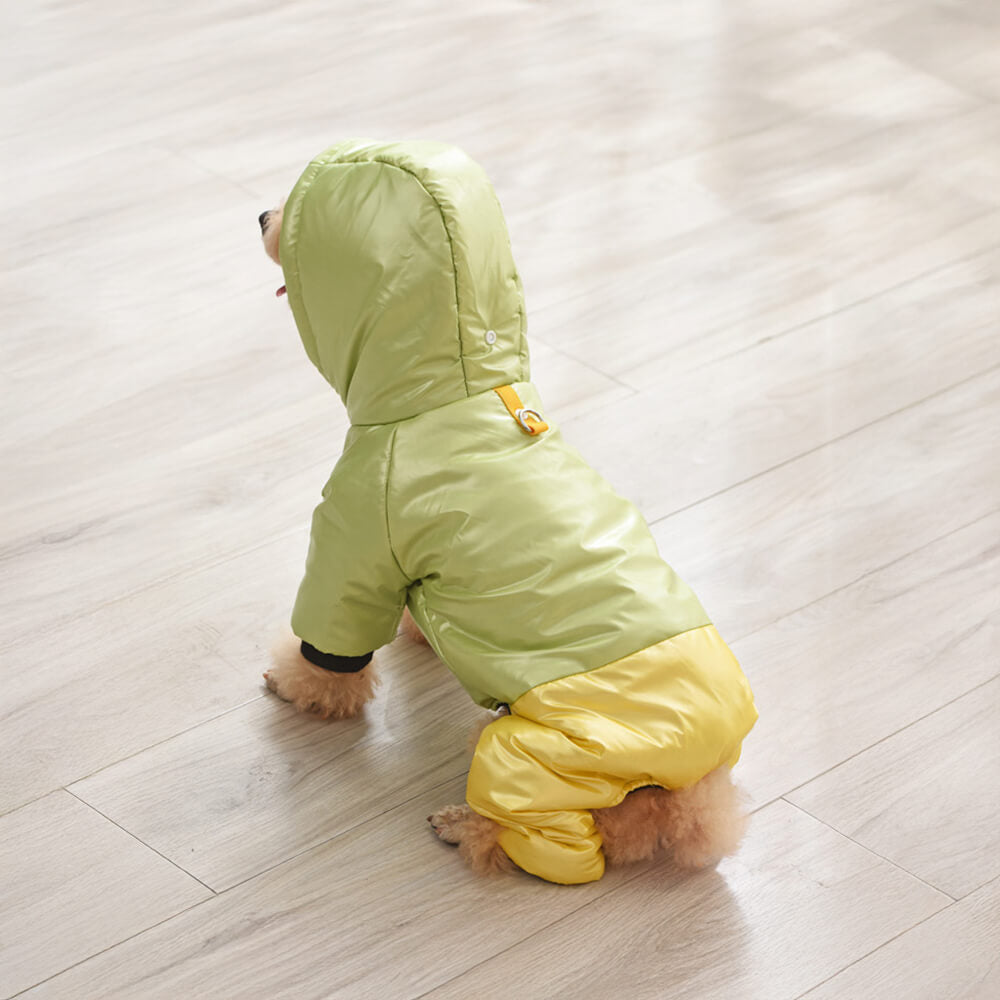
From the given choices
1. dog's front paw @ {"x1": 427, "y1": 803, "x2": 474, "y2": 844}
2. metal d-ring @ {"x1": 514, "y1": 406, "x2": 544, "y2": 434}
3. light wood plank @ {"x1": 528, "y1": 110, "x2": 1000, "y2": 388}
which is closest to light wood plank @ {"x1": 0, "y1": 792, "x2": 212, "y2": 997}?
dog's front paw @ {"x1": 427, "y1": 803, "x2": 474, "y2": 844}

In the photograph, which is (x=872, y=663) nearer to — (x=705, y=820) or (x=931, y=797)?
(x=931, y=797)

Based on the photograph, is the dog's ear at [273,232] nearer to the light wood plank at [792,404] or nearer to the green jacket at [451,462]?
the green jacket at [451,462]

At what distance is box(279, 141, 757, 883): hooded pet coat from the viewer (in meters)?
1.27

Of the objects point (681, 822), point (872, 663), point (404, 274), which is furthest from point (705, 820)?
point (404, 274)

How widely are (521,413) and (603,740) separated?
11.9 inches

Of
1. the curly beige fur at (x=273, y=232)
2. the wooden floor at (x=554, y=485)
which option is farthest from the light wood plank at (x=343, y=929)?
the curly beige fur at (x=273, y=232)

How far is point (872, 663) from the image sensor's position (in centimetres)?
160

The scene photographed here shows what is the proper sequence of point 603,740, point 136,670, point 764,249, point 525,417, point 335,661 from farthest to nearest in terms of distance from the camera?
point 764,249, point 136,670, point 335,661, point 525,417, point 603,740

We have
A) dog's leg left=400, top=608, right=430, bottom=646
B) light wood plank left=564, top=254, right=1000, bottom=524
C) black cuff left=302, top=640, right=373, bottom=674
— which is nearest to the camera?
black cuff left=302, top=640, right=373, bottom=674

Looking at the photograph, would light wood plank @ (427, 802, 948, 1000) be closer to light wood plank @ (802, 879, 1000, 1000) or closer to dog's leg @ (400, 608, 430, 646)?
light wood plank @ (802, 879, 1000, 1000)

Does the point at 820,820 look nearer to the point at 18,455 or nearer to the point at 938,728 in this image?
Result: the point at 938,728

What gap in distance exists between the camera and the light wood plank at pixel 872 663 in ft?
4.87

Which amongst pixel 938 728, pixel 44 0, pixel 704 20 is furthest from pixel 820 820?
pixel 44 0

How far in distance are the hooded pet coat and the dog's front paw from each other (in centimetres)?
5
